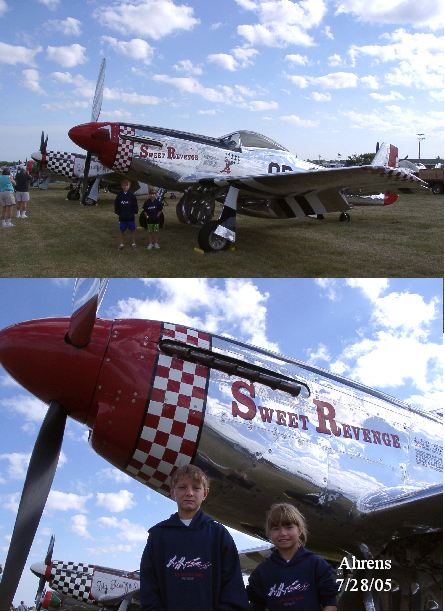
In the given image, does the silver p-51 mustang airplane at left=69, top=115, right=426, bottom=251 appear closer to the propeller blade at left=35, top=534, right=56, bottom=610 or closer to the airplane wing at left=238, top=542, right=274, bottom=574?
the airplane wing at left=238, top=542, right=274, bottom=574

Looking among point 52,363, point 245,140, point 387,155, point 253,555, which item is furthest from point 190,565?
point 387,155

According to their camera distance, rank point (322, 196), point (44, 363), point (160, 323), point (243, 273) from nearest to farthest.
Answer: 1. point (44, 363)
2. point (160, 323)
3. point (243, 273)
4. point (322, 196)

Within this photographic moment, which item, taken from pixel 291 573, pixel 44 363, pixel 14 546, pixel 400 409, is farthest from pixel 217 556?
pixel 400 409

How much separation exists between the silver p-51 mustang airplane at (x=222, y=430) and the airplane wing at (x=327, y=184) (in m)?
3.86

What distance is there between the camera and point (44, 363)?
2.77 metres

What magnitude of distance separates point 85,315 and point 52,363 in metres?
0.38

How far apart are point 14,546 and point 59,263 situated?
5.19 m

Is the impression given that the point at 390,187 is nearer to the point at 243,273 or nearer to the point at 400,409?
the point at 243,273

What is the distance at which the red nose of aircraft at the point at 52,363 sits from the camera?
9.09ft

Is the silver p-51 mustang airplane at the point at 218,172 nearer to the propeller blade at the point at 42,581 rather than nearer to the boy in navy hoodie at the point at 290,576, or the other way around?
the boy in navy hoodie at the point at 290,576

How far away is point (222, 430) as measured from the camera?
2.78 meters

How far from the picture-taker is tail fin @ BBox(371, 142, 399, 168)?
43.7 feet

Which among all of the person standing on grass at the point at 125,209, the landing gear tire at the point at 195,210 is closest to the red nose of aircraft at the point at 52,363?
the person standing on grass at the point at 125,209

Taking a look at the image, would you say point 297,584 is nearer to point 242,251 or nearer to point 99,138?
point 242,251
